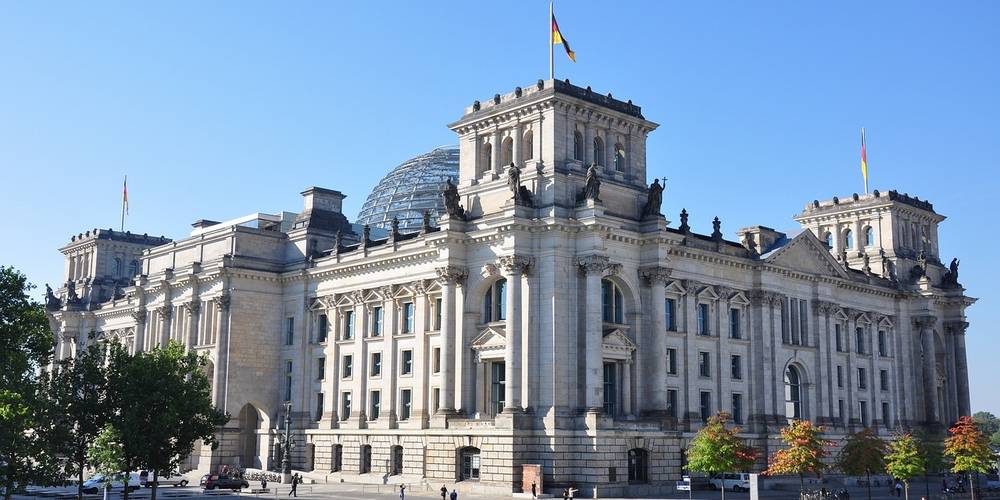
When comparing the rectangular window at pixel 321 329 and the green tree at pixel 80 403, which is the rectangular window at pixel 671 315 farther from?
the green tree at pixel 80 403

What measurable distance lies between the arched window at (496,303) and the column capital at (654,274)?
9660 millimetres

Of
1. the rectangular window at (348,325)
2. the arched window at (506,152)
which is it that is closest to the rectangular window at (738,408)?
the arched window at (506,152)

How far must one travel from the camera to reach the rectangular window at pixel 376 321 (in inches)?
3381

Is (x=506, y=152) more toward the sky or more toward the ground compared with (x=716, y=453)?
more toward the sky

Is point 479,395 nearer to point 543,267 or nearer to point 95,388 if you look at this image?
point 543,267

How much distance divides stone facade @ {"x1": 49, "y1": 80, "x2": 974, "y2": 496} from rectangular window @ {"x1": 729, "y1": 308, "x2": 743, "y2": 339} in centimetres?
16

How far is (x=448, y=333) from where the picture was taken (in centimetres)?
7450

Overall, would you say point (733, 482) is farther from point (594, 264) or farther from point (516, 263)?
point (516, 263)

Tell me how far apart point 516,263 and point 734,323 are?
23.7 m

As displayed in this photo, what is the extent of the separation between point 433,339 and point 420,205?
37.0 metres

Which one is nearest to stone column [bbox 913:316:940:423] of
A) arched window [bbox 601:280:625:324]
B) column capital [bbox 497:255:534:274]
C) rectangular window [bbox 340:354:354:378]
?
arched window [bbox 601:280:625:324]

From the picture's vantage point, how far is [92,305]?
393 feet

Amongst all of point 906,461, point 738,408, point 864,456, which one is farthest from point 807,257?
point 906,461

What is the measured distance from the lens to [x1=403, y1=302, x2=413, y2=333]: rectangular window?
82625 millimetres
